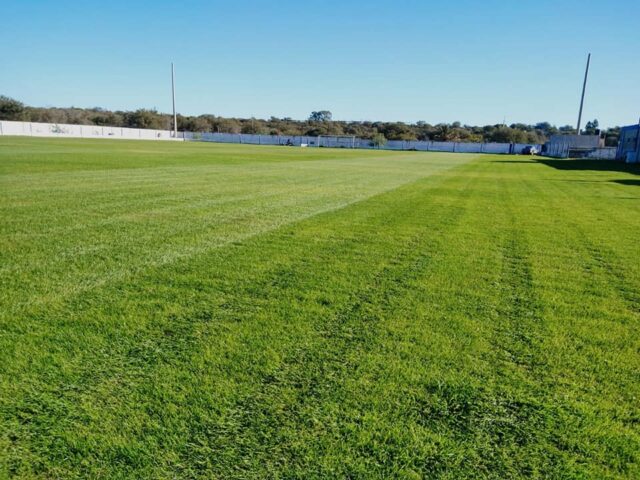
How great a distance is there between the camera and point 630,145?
139 feet

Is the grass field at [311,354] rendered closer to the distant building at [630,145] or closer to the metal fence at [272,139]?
the distant building at [630,145]

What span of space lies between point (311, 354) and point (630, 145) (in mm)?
49580

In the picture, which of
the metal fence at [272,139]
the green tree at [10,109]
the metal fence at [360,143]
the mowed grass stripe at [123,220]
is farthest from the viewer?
the green tree at [10,109]

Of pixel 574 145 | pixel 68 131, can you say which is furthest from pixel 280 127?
pixel 574 145

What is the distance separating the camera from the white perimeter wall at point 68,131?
61656 mm

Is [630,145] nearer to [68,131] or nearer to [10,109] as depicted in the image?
[68,131]

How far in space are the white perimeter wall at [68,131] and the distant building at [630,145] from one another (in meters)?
71.2

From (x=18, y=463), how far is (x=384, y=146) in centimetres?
8783

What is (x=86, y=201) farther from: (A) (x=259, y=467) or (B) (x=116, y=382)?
(A) (x=259, y=467)

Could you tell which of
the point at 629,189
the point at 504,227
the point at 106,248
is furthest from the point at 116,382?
the point at 629,189

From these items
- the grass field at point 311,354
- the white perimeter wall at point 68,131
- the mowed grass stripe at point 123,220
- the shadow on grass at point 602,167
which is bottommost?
the grass field at point 311,354

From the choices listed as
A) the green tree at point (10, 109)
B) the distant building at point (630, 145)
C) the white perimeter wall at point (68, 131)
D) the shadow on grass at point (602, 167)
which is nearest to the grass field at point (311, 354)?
the shadow on grass at point (602, 167)

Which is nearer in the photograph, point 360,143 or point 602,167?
point 602,167

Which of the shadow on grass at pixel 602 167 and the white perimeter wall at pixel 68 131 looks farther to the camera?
the white perimeter wall at pixel 68 131
